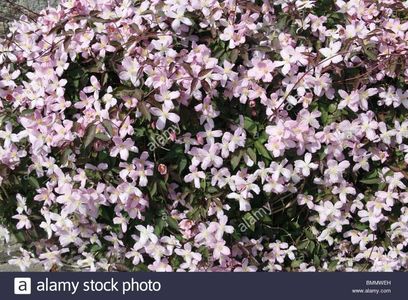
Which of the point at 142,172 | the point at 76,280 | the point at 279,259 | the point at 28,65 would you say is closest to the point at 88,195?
the point at 142,172

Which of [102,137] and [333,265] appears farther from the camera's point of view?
[333,265]

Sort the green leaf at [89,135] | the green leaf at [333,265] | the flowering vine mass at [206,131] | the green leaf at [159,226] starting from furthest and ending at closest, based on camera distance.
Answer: the green leaf at [333,265] → the green leaf at [159,226] → the flowering vine mass at [206,131] → the green leaf at [89,135]

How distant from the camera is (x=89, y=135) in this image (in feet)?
7.79

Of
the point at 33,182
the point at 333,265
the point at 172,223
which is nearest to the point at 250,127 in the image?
the point at 172,223

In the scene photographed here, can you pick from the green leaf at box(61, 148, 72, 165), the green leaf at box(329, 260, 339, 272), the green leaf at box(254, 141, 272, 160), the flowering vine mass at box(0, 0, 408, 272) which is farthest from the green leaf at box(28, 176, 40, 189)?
the green leaf at box(329, 260, 339, 272)

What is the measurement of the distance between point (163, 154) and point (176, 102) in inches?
9.5

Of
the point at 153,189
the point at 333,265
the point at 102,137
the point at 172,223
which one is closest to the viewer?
the point at 102,137

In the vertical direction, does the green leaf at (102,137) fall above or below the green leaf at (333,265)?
above

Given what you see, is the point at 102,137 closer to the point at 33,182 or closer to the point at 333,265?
the point at 33,182

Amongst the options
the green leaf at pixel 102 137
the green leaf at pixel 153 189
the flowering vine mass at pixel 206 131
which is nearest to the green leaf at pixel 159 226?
the flowering vine mass at pixel 206 131

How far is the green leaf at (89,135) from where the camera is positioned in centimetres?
237

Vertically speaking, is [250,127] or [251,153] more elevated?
[250,127]

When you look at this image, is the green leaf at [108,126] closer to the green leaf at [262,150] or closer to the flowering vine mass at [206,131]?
the flowering vine mass at [206,131]

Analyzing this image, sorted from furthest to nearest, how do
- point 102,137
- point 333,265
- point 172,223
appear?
1. point 333,265
2. point 172,223
3. point 102,137
